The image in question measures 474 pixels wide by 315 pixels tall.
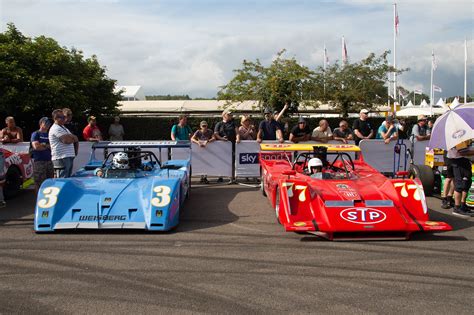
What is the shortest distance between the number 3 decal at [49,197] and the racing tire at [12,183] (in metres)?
3.25

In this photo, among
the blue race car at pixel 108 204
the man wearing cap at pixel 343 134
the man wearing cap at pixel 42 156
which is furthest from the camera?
the man wearing cap at pixel 343 134

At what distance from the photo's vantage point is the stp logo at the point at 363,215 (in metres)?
6.54

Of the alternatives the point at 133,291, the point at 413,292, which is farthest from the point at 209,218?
the point at 413,292

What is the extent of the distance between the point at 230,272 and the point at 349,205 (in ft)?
7.67

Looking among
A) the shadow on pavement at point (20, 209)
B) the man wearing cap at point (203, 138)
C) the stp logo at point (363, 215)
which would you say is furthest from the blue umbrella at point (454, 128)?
the shadow on pavement at point (20, 209)

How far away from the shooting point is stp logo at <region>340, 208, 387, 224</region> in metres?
6.54

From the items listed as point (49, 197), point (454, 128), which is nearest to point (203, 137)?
point (49, 197)

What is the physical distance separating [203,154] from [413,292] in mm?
8631

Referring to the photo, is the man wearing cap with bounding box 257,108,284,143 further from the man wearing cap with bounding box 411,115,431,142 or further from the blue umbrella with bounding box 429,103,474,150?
the blue umbrella with bounding box 429,103,474,150

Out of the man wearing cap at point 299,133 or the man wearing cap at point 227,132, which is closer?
the man wearing cap at point 299,133

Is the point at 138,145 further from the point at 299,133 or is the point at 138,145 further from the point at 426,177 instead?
the point at 426,177

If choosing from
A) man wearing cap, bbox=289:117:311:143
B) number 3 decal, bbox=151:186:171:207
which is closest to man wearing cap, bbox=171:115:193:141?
man wearing cap, bbox=289:117:311:143

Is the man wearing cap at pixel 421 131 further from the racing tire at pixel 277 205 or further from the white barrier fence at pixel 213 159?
the racing tire at pixel 277 205

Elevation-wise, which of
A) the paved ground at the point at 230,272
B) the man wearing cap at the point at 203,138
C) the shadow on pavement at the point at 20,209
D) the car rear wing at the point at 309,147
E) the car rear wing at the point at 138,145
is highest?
the man wearing cap at the point at 203,138
